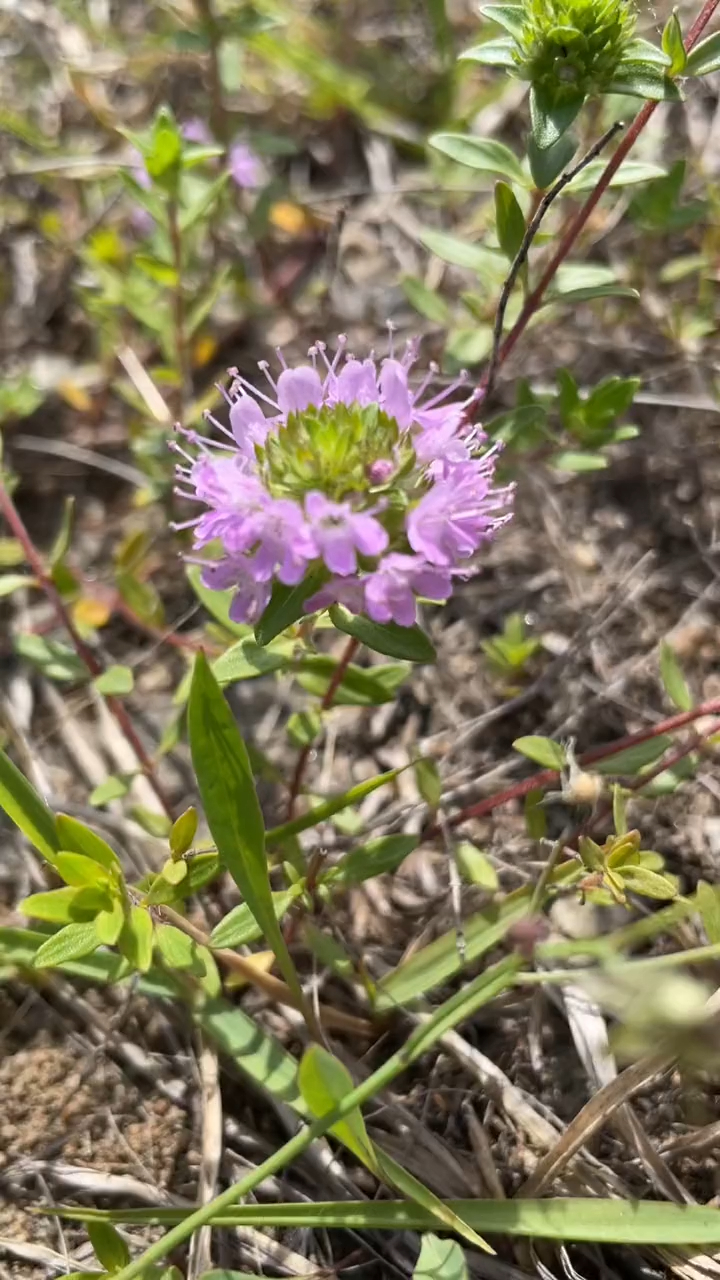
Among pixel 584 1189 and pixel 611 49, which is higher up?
pixel 611 49

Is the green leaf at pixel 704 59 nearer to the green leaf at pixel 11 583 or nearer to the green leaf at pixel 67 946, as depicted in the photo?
the green leaf at pixel 11 583

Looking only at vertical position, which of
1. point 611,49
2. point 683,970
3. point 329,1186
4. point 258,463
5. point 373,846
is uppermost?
point 611,49

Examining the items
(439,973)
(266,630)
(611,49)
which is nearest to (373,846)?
(439,973)

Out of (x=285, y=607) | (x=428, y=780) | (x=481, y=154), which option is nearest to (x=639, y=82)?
(x=481, y=154)

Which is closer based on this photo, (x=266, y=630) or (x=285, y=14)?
(x=266, y=630)

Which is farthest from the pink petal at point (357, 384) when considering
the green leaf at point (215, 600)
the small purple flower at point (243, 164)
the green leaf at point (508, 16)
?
the small purple flower at point (243, 164)

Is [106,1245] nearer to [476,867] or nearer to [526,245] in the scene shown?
[476,867]

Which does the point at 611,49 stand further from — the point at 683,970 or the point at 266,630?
the point at 683,970
